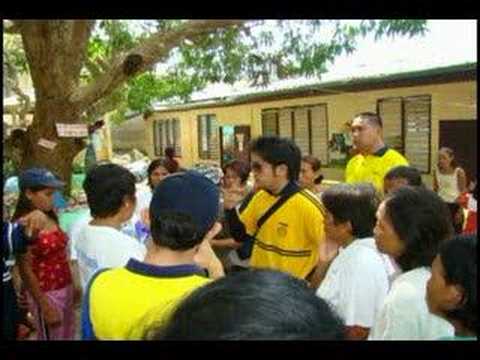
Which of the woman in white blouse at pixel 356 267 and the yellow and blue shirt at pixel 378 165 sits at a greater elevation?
the yellow and blue shirt at pixel 378 165

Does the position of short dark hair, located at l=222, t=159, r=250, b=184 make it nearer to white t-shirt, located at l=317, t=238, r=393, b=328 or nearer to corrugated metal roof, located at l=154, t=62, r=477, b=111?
white t-shirt, located at l=317, t=238, r=393, b=328

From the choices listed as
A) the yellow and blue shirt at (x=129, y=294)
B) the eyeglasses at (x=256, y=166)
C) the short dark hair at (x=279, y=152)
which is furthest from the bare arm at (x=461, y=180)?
the yellow and blue shirt at (x=129, y=294)

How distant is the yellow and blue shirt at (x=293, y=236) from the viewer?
3551mm

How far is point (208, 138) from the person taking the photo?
1728 cm

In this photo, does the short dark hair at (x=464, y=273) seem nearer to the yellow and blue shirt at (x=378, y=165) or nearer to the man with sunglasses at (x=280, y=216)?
the man with sunglasses at (x=280, y=216)

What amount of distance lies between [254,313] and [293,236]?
254cm

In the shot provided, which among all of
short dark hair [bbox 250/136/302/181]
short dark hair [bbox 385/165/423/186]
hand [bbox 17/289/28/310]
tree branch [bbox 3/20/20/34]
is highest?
tree branch [bbox 3/20/20/34]

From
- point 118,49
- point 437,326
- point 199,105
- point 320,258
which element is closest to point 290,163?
point 320,258

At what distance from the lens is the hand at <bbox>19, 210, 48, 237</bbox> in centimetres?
349

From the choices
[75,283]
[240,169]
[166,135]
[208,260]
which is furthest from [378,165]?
[166,135]

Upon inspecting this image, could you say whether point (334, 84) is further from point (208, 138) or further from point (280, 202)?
point (208, 138)

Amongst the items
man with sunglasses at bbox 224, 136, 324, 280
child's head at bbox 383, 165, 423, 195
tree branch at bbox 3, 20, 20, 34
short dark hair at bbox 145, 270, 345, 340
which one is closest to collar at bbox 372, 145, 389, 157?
child's head at bbox 383, 165, 423, 195

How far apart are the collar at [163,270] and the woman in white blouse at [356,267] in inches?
27.4

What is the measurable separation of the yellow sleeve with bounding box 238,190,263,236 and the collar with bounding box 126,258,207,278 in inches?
72.6
